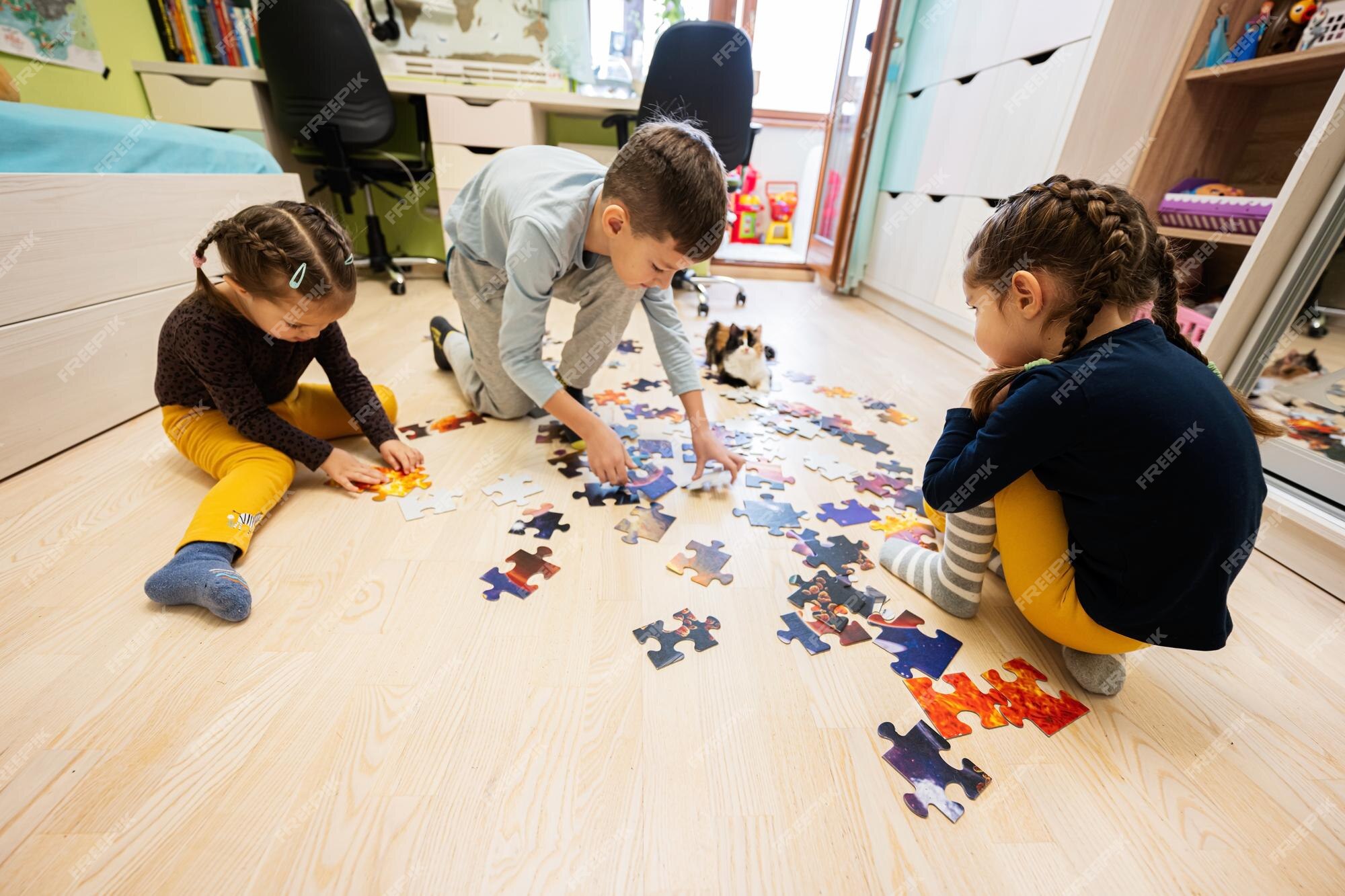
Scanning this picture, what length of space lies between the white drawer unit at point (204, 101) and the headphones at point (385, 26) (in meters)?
0.71

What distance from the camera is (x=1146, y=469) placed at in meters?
0.83

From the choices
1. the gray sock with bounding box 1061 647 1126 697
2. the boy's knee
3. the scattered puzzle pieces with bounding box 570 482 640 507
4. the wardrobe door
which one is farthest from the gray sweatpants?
the wardrobe door

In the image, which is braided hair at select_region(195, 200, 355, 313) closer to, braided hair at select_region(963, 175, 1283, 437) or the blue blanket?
the blue blanket

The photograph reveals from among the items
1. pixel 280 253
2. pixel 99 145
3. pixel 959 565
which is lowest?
pixel 959 565

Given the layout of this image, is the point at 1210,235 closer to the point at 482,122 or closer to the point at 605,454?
the point at 605,454

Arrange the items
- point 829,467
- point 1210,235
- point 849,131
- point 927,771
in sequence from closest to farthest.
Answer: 1. point 927,771
2. point 829,467
3. point 1210,235
4. point 849,131

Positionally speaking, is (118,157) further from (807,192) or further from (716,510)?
(807,192)

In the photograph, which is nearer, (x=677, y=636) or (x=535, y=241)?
(x=677, y=636)

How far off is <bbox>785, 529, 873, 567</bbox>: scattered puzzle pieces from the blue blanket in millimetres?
1956

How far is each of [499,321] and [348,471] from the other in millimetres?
574

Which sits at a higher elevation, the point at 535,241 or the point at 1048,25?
the point at 1048,25

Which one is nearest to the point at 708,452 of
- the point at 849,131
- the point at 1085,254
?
the point at 1085,254

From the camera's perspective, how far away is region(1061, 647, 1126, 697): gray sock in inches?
37.2

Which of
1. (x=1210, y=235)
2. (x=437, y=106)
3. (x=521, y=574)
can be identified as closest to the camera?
(x=521, y=574)
